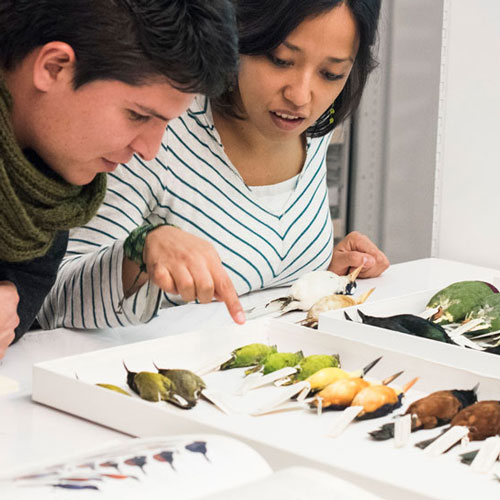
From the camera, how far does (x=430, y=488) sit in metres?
0.70

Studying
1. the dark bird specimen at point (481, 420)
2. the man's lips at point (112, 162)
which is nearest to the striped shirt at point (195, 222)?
the man's lips at point (112, 162)

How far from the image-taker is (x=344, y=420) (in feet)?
2.81

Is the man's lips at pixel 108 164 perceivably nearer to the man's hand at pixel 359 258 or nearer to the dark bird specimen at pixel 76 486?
the dark bird specimen at pixel 76 486

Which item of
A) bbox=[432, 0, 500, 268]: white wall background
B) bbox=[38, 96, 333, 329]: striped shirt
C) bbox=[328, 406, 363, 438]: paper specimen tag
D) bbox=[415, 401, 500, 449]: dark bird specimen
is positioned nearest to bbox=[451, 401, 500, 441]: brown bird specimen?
bbox=[415, 401, 500, 449]: dark bird specimen

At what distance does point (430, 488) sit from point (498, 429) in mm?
184

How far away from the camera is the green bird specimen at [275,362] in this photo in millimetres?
1017

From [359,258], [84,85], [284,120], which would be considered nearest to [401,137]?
[359,258]

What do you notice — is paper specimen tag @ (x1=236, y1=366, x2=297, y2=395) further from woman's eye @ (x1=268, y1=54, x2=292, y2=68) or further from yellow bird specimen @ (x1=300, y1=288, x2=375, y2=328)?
woman's eye @ (x1=268, y1=54, x2=292, y2=68)

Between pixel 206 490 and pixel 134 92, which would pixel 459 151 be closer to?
pixel 134 92

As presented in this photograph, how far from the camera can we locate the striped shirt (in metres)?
1.28

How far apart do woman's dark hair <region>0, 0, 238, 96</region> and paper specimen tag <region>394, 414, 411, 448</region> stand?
45 cm

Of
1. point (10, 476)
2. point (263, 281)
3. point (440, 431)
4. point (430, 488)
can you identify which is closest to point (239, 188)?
point (263, 281)

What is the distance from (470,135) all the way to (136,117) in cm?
116

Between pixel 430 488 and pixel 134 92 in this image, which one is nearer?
pixel 430 488
